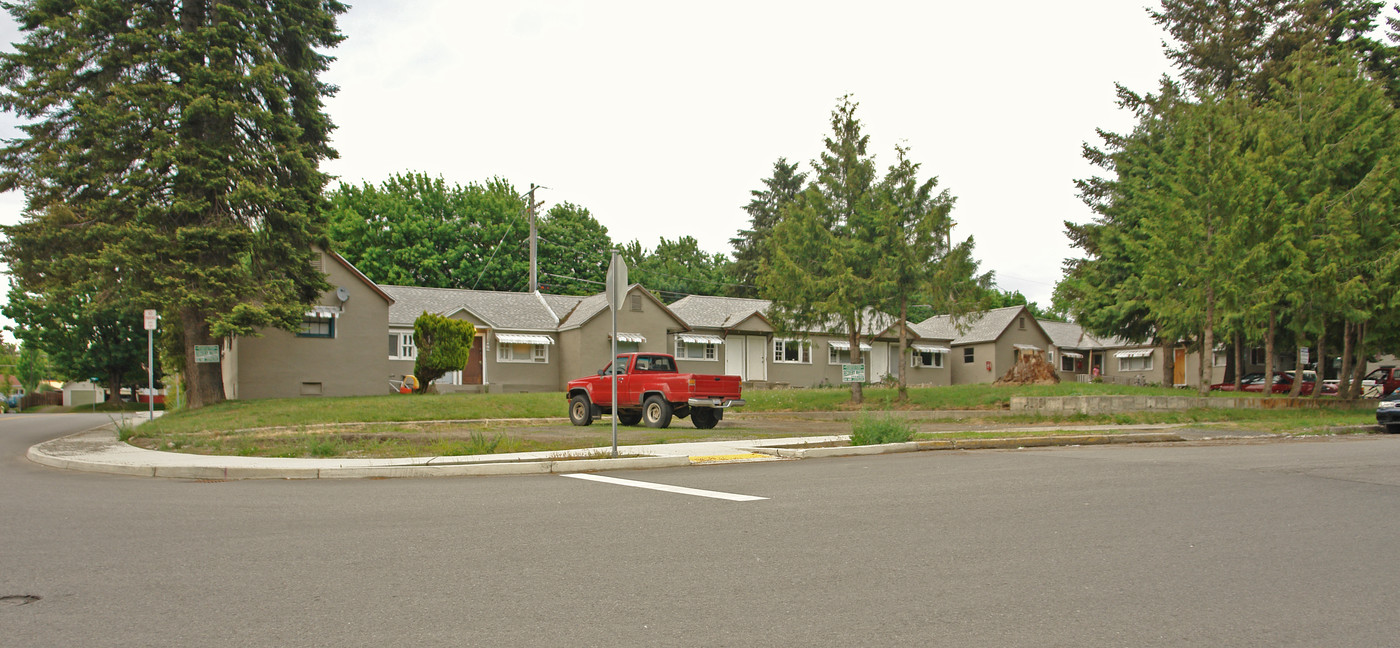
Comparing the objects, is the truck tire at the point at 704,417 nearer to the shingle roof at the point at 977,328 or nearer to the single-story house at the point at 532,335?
the single-story house at the point at 532,335

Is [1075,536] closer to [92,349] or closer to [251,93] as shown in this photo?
[251,93]

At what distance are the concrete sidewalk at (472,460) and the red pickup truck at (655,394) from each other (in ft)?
12.1

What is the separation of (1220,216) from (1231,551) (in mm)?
22008

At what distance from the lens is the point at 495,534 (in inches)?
274

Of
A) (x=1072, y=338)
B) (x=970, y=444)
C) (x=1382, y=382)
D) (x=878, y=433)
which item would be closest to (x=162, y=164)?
(x=878, y=433)

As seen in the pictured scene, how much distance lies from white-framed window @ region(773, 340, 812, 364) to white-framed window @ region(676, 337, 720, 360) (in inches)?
140

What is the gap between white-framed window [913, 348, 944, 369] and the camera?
51.1 meters

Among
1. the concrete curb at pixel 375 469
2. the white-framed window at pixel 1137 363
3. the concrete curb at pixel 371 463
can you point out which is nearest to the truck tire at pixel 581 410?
the concrete curb at pixel 371 463

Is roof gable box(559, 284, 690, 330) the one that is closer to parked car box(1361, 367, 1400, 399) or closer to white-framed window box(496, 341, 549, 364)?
white-framed window box(496, 341, 549, 364)

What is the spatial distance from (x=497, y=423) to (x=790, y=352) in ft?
87.8

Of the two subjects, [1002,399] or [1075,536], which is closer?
[1075,536]

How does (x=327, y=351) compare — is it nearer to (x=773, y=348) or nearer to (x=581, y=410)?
(x=581, y=410)

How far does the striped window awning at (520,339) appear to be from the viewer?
130 ft

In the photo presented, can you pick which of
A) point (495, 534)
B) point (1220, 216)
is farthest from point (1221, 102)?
point (495, 534)
